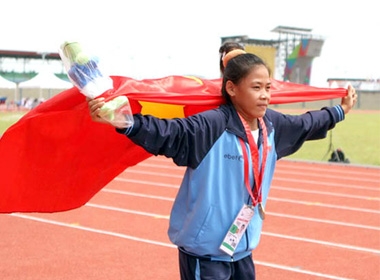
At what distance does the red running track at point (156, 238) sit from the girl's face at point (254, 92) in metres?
3.00

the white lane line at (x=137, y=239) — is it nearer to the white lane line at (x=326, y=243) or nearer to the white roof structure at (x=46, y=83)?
the white lane line at (x=326, y=243)

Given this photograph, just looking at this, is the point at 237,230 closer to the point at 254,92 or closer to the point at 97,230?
the point at 254,92

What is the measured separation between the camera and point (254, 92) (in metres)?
3.37

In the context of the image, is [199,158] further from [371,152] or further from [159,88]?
[371,152]

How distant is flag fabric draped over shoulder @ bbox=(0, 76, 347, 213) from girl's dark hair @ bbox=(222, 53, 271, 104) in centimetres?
19

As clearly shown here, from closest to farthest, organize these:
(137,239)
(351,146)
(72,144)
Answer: (72,144), (137,239), (351,146)

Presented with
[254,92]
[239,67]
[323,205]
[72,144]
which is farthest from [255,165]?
[323,205]

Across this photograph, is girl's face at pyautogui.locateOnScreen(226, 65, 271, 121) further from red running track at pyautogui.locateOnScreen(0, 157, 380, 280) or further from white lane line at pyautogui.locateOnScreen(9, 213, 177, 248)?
white lane line at pyautogui.locateOnScreen(9, 213, 177, 248)

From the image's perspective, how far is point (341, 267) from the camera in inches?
257

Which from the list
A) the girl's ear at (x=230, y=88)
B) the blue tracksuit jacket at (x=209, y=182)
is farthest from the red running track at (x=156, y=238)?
the girl's ear at (x=230, y=88)

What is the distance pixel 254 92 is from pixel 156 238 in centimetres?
448

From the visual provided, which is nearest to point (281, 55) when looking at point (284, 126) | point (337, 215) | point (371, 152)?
point (371, 152)

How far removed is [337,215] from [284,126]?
6005 mm

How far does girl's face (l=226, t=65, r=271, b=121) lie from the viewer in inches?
132
